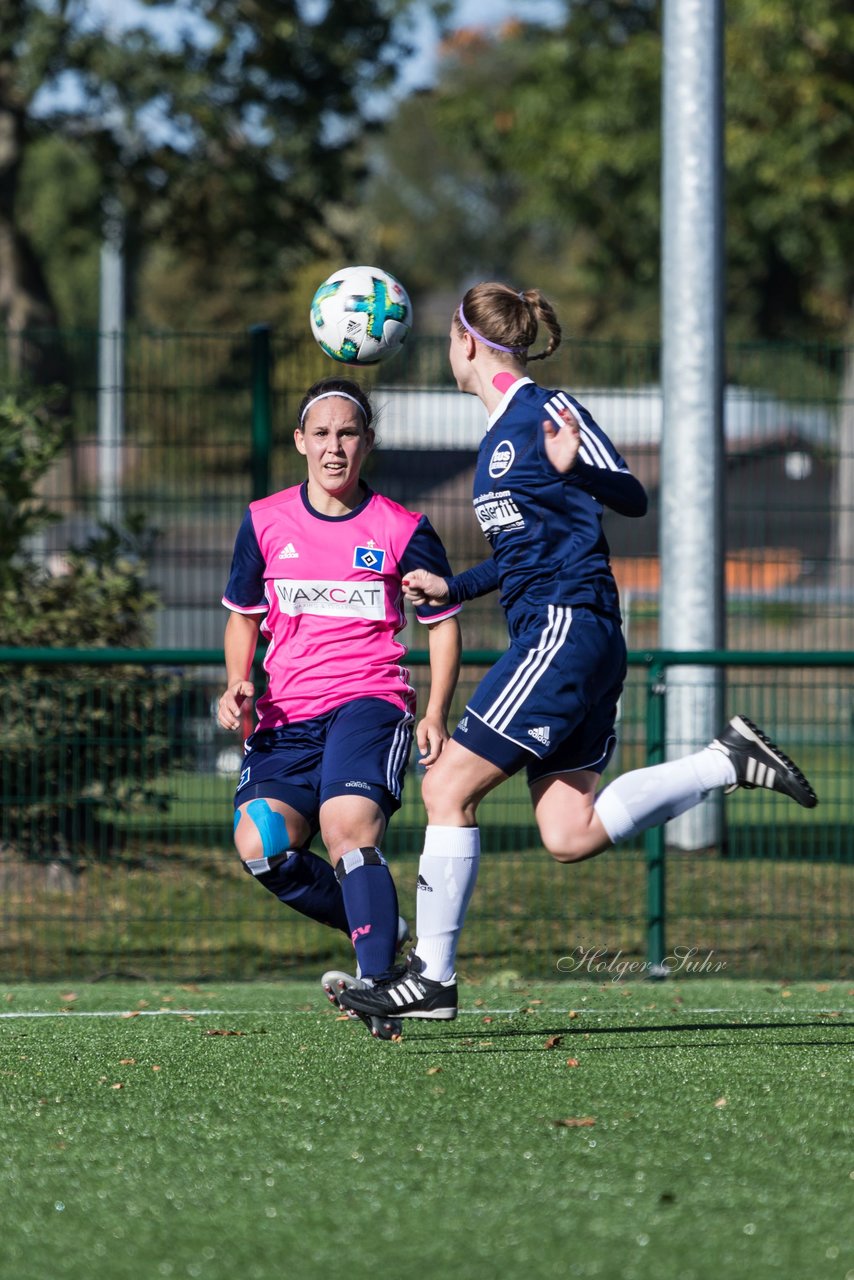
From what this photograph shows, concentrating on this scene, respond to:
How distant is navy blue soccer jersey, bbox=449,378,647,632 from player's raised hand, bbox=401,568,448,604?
0.63 feet

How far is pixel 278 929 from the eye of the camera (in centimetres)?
870

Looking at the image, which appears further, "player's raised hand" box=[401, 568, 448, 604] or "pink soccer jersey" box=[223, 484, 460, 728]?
"pink soccer jersey" box=[223, 484, 460, 728]

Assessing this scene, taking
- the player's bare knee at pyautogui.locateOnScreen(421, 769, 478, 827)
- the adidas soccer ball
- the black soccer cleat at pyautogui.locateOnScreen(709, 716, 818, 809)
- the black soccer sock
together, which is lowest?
the black soccer sock

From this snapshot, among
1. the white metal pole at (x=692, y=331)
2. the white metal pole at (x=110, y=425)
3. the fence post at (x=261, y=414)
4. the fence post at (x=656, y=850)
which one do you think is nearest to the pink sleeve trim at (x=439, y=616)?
the fence post at (x=656, y=850)

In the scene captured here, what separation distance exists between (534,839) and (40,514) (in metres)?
3.52

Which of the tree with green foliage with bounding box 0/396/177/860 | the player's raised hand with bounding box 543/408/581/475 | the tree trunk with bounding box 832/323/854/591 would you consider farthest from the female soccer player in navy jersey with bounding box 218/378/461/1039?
the tree trunk with bounding box 832/323/854/591

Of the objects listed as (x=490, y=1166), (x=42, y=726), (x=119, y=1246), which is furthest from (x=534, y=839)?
(x=119, y=1246)

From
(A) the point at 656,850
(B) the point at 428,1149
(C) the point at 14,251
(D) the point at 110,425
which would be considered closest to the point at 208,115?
(C) the point at 14,251

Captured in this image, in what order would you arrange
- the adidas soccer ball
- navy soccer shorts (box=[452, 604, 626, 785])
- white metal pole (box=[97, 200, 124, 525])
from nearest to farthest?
navy soccer shorts (box=[452, 604, 626, 785]) → the adidas soccer ball → white metal pole (box=[97, 200, 124, 525])

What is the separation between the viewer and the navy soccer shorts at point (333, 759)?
5410 mm

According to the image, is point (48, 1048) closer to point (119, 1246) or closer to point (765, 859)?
point (119, 1246)

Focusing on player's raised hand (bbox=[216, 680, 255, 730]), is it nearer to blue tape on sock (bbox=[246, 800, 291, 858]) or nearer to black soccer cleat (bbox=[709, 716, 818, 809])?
blue tape on sock (bbox=[246, 800, 291, 858])

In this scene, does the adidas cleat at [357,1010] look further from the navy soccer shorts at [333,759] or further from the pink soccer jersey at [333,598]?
the pink soccer jersey at [333,598]

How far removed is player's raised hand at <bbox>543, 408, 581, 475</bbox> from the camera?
4945 mm
